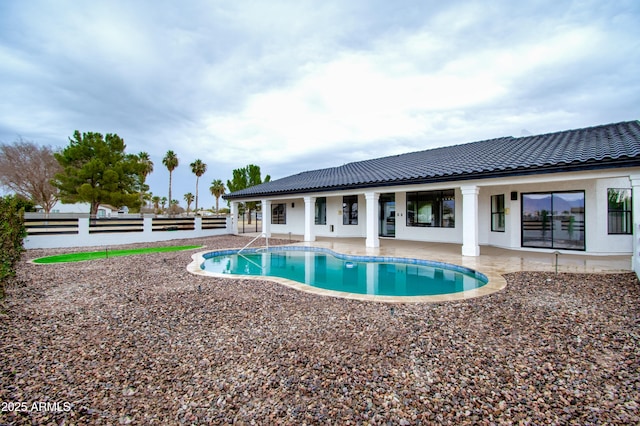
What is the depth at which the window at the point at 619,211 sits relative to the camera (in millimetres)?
9922

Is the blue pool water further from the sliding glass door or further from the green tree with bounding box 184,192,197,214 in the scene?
the green tree with bounding box 184,192,197,214

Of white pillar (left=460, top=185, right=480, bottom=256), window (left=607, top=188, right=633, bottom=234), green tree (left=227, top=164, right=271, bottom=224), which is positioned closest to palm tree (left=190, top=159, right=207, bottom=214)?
green tree (left=227, top=164, right=271, bottom=224)

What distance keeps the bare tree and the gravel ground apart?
3107cm

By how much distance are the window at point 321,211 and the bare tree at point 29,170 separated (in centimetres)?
2540

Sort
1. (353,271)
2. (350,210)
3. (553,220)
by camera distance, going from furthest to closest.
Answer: (350,210), (553,220), (353,271)

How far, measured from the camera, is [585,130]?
41.7ft

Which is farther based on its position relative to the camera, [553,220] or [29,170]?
[29,170]

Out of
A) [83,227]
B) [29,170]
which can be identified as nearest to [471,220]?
[83,227]

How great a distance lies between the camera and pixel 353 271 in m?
9.53

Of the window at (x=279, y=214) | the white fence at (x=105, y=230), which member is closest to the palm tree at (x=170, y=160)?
the white fence at (x=105, y=230)

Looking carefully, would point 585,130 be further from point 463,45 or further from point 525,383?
point 525,383

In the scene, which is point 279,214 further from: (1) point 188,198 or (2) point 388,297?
(1) point 188,198

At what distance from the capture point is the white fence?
14062 millimetres

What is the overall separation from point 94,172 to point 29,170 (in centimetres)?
1069
